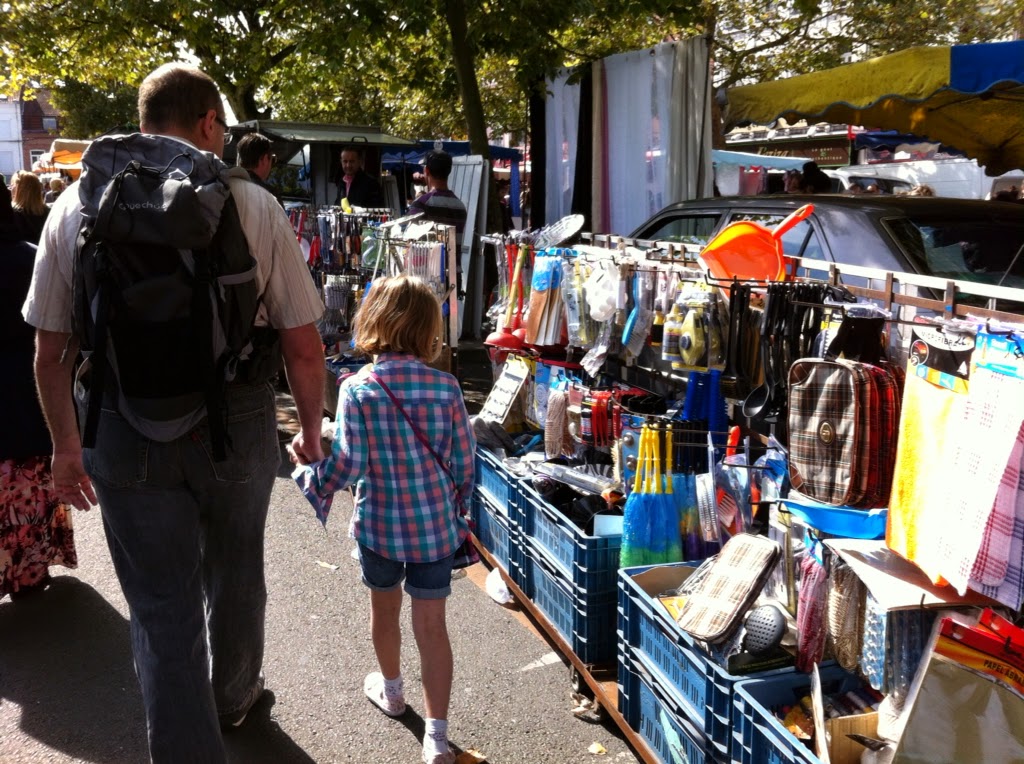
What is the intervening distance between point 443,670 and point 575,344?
178 centimetres

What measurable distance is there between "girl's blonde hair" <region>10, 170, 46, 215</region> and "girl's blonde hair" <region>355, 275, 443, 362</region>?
2.89m

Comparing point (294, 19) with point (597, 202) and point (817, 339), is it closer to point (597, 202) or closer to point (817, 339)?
point (597, 202)

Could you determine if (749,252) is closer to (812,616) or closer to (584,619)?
(812,616)

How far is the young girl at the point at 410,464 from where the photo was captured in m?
2.94

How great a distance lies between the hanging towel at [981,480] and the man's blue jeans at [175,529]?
1.84m

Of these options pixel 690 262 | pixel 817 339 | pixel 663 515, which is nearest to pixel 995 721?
pixel 817 339

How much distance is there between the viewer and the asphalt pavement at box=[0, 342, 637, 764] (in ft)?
10.6

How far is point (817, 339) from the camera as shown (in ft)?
9.17

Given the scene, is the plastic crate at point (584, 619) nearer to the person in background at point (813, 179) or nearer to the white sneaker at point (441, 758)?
the white sneaker at point (441, 758)

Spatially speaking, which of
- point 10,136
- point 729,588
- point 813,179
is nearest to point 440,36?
point 813,179

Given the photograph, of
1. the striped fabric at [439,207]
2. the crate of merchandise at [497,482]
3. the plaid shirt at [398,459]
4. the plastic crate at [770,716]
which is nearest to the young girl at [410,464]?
the plaid shirt at [398,459]

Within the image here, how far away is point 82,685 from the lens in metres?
3.64

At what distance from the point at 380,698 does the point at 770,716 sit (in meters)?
1.65

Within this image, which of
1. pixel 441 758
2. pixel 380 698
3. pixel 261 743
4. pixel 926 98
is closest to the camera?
pixel 441 758
